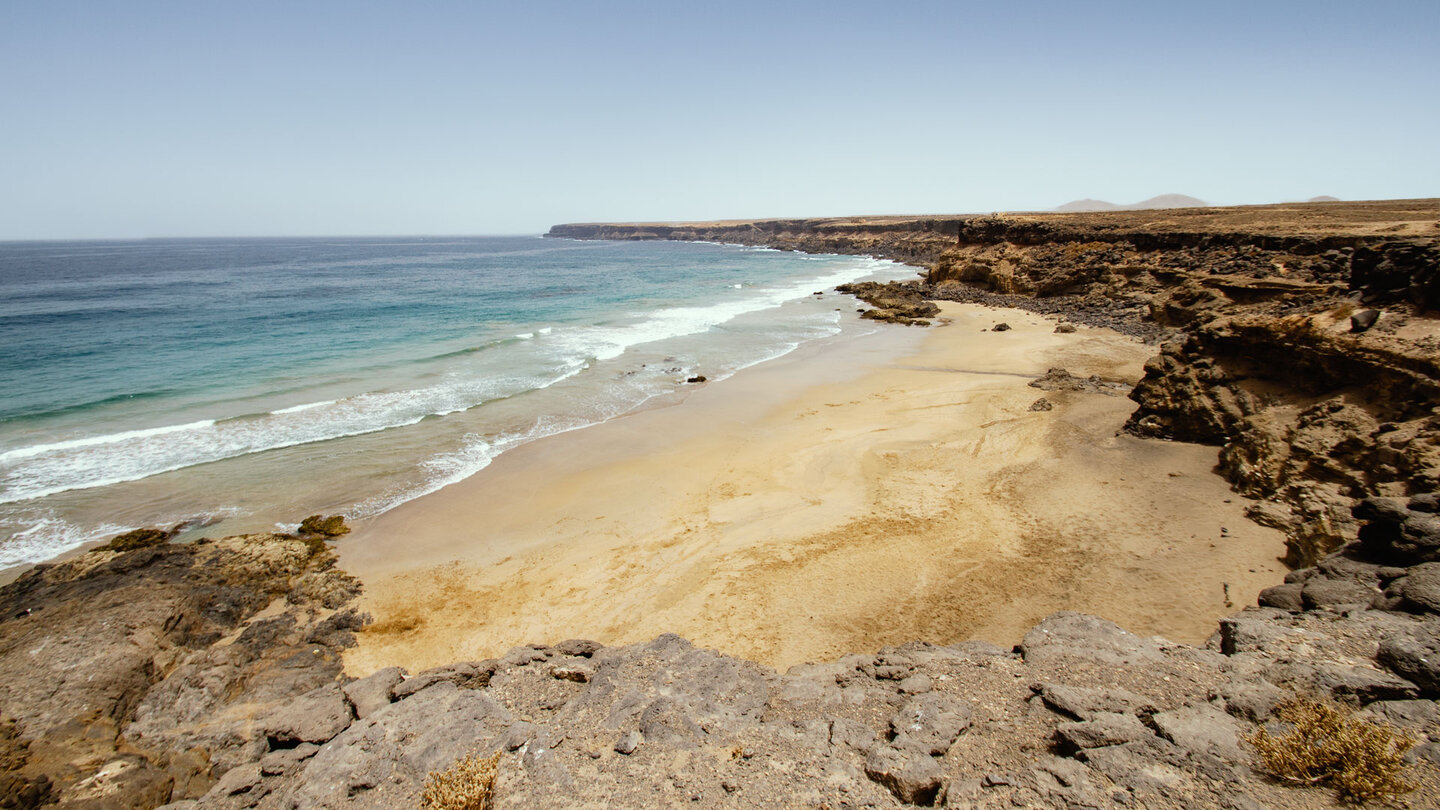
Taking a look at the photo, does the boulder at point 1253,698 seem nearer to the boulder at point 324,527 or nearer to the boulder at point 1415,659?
the boulder at point 1415,659

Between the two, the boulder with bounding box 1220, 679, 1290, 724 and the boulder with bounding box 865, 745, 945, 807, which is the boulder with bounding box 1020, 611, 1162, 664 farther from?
the boulder with bounding box 865, 745, 945, 807

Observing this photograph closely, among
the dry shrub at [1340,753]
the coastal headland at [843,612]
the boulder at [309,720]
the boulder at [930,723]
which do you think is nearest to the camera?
the dry shrub at [1340,753]

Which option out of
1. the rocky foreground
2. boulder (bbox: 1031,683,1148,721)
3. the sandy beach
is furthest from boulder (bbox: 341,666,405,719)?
boulder (bbox: 1031,683,1148,721)

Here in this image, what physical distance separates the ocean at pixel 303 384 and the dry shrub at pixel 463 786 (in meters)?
8.91

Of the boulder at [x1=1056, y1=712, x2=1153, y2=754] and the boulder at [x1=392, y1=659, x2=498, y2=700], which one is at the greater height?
the boulder at [x1=1056, y1=712, x2=1153, y2=754]

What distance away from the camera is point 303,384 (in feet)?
70.6

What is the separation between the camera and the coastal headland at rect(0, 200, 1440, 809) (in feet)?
16.0

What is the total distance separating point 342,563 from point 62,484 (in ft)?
29.2

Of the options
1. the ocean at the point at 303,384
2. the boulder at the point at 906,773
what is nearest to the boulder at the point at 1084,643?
the boulder at the point at 906,773

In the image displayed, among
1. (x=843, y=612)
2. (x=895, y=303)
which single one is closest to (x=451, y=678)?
(x=843, y=612)

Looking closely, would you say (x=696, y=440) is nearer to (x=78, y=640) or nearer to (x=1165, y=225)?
(x=78, y=640)

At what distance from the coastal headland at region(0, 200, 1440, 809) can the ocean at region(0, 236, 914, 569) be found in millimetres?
2087

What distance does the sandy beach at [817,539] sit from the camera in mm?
8445

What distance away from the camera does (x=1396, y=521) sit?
262 inches
